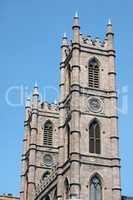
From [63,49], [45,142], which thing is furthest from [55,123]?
[63,49]

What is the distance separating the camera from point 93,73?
72312 mm

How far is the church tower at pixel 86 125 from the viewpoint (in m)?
65.4

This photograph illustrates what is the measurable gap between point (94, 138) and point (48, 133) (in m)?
22.4

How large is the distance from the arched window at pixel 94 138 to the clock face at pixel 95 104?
145cm

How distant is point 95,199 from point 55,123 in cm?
2680

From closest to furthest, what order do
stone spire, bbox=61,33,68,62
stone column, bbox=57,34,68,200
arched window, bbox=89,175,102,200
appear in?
arched window, bbox=89,175,102,200, stone column, bbox=57,34,68,200, stone spire, bbox=61,33,68,62

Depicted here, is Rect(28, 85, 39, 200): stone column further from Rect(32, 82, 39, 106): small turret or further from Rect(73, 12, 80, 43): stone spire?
Rect(73, 12, 80, 43): stone spire

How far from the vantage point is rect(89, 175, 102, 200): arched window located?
213ft

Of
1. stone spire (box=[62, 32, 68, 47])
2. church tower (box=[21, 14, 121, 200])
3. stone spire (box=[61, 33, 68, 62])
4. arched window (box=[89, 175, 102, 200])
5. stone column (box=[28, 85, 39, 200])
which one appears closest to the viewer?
arched window (box=[89, 175, 102, 200])

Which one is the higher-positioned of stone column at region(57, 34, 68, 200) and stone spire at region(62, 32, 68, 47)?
stone spire at region(62, 32, 68, 47)

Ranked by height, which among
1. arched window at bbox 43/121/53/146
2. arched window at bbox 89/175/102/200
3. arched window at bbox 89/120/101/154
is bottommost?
arched window at bbox 89/175/102/200

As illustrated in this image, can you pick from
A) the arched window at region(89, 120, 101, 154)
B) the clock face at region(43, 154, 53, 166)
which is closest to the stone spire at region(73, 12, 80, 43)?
the arched window at region(89, 120, 101, 154)

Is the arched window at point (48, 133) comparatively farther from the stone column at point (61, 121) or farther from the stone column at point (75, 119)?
the stone column at point (75, 119)

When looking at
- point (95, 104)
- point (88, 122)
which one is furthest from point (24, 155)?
point (88, 122)
